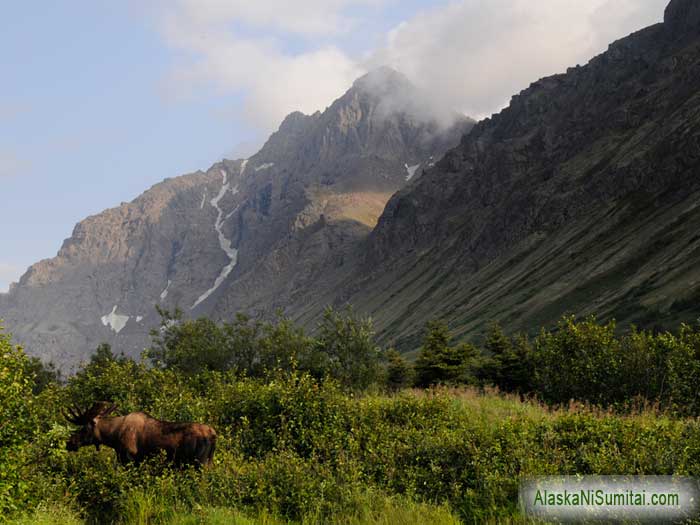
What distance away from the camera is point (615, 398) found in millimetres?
25812

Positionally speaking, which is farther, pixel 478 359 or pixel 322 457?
pixel 478 359

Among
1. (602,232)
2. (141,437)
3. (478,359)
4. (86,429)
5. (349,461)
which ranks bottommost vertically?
(349,461)

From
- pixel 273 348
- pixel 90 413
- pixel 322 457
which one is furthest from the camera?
pixel 273 348

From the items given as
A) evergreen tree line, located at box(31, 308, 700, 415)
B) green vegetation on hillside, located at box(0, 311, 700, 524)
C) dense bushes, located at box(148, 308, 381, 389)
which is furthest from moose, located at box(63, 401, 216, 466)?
dense bushes, located at box(148, 308, 381, 389)

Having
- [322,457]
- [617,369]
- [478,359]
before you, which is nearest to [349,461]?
[322,457]

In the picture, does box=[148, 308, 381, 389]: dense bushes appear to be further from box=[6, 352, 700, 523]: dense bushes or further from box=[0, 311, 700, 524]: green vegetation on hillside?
box=[6, 352, 700, 523]: dense bushes

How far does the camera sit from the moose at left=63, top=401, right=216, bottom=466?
14859 millimetres

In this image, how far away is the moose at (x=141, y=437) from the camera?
48.8ft

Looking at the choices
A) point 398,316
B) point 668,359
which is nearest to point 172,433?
point 668,359

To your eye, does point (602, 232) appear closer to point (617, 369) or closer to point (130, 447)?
point (617, 369)

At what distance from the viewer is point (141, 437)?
15352 millimetres

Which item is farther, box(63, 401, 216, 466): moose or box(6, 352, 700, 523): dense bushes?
box(63, 401, 216, 466): moose

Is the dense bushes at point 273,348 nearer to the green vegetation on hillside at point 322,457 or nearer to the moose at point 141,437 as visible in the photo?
the green vegetation on hillside at point 322,457

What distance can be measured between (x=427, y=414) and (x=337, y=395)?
2.93 m
